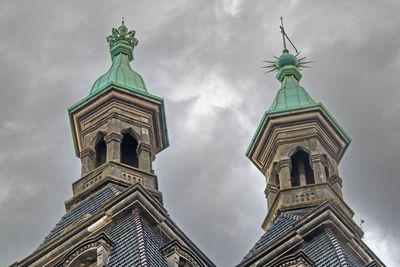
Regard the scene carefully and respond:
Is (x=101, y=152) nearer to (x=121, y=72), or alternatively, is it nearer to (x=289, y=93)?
(x=121, y=72)

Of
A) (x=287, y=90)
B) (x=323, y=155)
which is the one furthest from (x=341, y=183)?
(x=287, y=90)

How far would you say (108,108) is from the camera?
50.1 metres

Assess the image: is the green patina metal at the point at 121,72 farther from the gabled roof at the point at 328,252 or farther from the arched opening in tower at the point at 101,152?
the gabled roof at the point at 328,252

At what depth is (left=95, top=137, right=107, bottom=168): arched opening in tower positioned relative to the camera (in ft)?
162

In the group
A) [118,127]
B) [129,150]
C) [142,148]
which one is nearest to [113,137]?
[118,127]

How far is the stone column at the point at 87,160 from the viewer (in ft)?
158

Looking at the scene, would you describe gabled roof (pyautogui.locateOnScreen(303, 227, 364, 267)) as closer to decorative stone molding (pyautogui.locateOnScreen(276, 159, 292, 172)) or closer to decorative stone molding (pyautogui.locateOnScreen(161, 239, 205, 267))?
decorative stone molding (pyautogui.locateOnScreen(161, 239, 205, 267))

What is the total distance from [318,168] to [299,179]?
1.45 meters

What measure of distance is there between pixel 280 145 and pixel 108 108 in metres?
6.93

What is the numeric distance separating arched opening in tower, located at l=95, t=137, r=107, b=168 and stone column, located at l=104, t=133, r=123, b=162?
3.36 ft

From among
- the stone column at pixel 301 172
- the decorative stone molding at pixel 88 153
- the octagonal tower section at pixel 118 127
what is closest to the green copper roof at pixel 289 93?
the stone column at pixel 301 172

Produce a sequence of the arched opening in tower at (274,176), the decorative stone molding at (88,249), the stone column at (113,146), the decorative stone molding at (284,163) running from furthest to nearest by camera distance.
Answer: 1. the arched opening in tower at (274,176)
2. the decorative stone molding at (284,163)
3. the stone column at (113,146)
4. the decorative stone molding at (88,249)

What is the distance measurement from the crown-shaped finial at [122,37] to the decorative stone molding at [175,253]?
18.6m

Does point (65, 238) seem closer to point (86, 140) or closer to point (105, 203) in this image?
point (105, 203)
